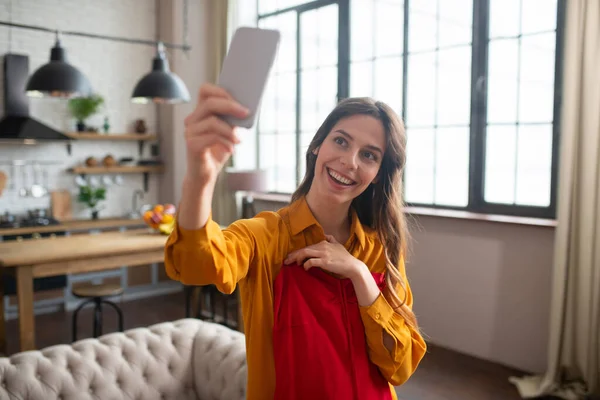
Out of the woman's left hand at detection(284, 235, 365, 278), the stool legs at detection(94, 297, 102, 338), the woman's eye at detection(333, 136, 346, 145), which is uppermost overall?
the woman's eye at detection(333, 136, 346, 145)

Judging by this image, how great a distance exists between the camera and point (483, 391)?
320cm

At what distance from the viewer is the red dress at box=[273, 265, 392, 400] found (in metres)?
1.05

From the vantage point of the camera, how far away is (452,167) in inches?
157

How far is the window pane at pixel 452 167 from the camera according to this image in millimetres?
3910

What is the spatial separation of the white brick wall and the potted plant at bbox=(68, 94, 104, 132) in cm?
11

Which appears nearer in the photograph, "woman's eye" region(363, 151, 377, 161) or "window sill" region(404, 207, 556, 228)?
"woman's eye" region(363, 151, 377, 161)

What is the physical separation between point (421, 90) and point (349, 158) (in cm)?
325

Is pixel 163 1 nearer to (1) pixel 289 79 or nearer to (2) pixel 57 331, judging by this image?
(1) pixel 289 79

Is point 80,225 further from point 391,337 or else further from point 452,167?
point 391,337

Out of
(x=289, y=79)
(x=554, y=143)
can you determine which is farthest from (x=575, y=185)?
(x=289, y=79)

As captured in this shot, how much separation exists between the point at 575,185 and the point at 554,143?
444 millimetres

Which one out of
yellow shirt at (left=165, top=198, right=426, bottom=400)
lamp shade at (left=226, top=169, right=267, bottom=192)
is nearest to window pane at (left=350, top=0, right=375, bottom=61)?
lamp shade at (left=226, top=169, right=267, bottom=192)

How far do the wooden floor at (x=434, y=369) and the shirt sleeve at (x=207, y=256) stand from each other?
8.06 ft

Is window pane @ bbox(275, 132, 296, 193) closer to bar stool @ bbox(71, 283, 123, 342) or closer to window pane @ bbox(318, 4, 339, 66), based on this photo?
window pane @ bbox(318, 4, 339, 66)
